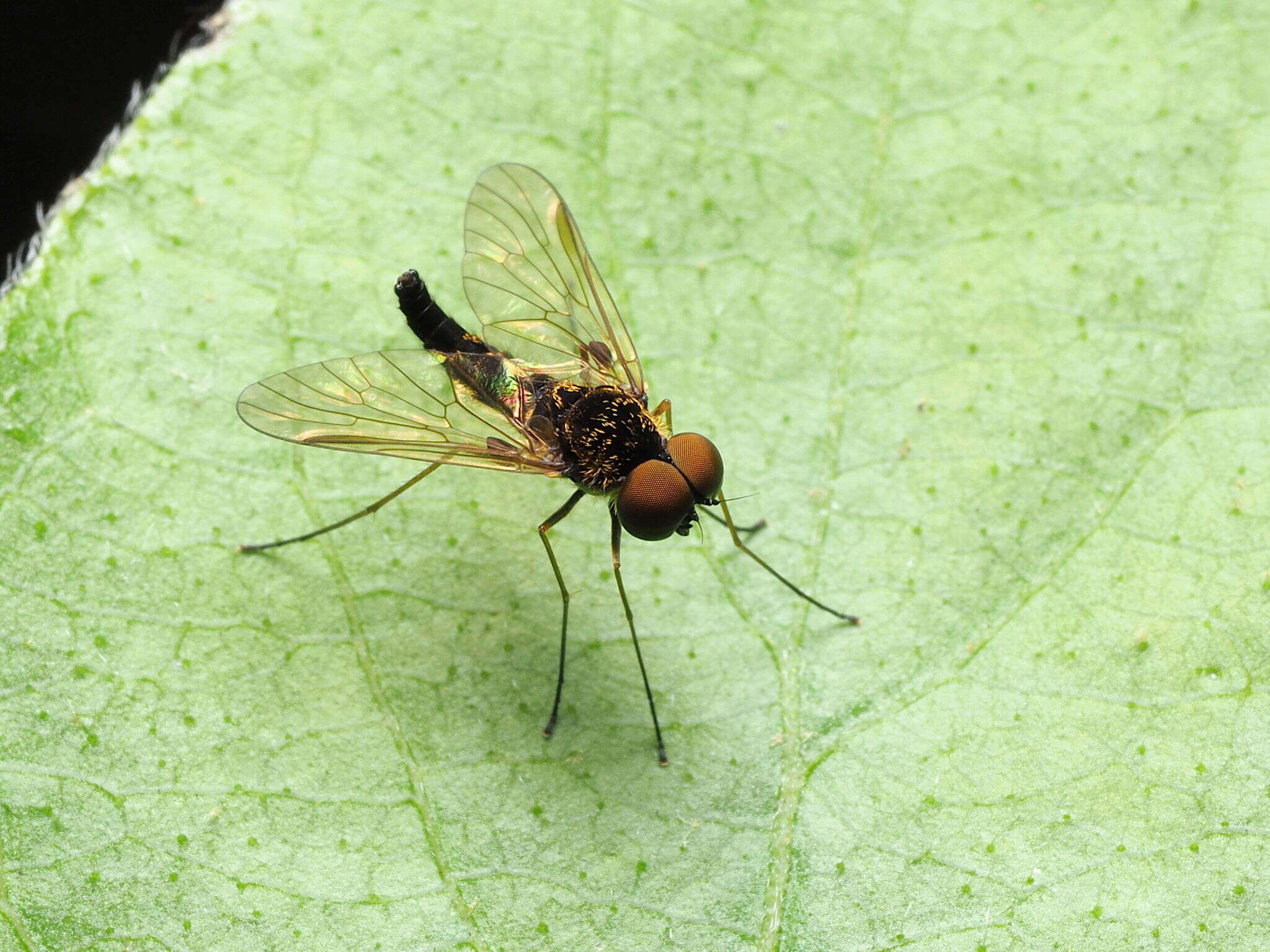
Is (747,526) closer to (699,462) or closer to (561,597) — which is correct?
(699,462)

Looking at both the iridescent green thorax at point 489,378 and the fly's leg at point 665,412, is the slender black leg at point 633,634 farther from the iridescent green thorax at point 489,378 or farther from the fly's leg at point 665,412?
the iridescent green thorax at point 489,378

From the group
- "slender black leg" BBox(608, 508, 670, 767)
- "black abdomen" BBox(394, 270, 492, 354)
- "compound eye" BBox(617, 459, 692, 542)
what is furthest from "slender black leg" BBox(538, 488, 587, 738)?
"black abdomen" BBox(394, 270, 492, 354)

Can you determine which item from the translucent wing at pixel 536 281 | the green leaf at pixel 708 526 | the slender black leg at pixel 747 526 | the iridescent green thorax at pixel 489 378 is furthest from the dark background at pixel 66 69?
the slender black leg at pixel 747 526

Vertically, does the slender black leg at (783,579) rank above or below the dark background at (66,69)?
below

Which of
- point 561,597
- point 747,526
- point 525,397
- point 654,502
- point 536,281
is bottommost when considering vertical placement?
point 561,597

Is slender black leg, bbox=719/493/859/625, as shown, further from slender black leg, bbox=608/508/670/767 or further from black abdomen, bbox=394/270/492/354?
black abdomen, bbox=394/270/492/354

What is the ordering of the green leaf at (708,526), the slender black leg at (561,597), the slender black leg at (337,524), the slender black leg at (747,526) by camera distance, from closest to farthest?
the green leaf at (708,526) → the slender black leg at (561,597) → the slender black leg at (337,524) → the slender black leg at (747,526)

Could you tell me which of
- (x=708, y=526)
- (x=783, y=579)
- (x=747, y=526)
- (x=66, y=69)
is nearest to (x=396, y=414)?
(x=708, y=526)

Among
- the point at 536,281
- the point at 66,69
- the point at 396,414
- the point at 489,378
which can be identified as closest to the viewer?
the point at 396,414
